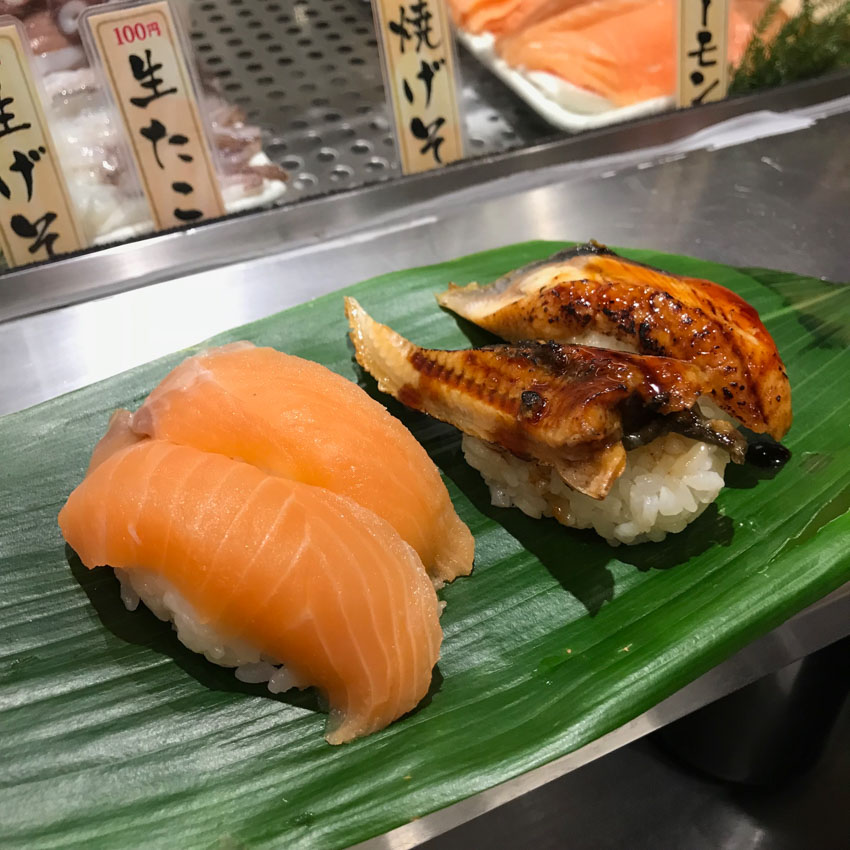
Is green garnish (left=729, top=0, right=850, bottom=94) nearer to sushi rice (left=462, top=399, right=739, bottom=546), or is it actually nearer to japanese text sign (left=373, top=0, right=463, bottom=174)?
japanese text sign (left=373, top=0, right=463, bottom=174)

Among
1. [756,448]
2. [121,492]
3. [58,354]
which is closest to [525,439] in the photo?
[756,448]

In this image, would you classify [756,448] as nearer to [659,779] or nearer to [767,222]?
[659,779]

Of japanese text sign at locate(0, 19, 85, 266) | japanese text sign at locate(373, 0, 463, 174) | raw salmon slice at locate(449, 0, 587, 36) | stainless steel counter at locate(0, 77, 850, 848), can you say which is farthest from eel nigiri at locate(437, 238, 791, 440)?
raw salmon slice at locate(449, 0, 587, 36)

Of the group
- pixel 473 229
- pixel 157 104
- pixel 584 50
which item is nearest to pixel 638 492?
pixel 473 229

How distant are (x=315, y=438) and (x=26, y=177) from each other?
4.65 feet

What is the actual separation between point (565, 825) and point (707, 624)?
74 centimetres

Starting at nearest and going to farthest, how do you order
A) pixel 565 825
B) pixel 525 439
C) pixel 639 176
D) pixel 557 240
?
pixel 525 439, pixel 565 825, pixel 557 240, pixel 639 176

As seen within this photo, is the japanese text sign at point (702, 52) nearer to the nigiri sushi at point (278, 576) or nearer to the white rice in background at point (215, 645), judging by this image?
the nigiri sushi at point (278, 576)

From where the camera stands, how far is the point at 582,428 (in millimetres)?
1762

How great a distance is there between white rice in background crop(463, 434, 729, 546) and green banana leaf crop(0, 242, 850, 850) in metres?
0.05

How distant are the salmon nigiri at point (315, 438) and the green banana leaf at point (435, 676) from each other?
15 centimetres

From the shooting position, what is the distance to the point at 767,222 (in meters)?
3.20

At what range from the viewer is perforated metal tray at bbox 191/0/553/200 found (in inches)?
130

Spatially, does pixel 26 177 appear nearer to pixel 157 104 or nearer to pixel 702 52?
pixel 157 104
